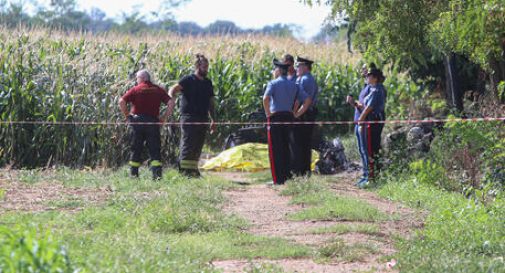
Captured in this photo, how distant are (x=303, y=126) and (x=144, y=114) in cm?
259

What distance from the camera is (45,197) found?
14.2 meters

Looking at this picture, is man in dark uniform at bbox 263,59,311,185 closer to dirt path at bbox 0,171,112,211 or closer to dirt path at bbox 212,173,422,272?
dirt path at bbox 212,173,422,272

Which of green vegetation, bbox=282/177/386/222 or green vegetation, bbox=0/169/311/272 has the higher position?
green vegetation, bbox=0/169/311/272

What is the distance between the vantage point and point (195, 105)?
17.5 m

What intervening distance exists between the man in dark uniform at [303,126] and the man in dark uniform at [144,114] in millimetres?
2197

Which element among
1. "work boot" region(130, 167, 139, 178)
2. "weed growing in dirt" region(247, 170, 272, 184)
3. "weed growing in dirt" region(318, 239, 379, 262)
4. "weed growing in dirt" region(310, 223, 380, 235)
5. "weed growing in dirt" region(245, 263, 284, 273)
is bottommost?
"weed growing in dirt" region(247, 170, 272, 184)

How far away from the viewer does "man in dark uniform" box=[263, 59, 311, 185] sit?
16.9 metres

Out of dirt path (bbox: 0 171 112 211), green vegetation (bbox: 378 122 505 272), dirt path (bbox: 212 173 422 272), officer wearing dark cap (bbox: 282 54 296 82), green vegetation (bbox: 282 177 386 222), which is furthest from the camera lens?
officer wearing dark cap (bbox: 282 54 296 82)

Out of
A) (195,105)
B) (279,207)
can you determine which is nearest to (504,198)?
(279,207)

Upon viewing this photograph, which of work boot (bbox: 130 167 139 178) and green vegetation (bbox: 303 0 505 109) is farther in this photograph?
work boot (bbox: 130 167 139 178)

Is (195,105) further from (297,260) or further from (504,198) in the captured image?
(297,260)

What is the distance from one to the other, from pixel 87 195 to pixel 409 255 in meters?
6.43

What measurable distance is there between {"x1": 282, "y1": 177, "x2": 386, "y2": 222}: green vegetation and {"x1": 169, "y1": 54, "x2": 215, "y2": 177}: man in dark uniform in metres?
2.60

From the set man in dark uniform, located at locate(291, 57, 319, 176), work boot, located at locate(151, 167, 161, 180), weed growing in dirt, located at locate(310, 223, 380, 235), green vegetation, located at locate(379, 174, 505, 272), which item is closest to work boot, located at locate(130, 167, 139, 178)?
work boot, located at locate(151, 167, 161, 180)
